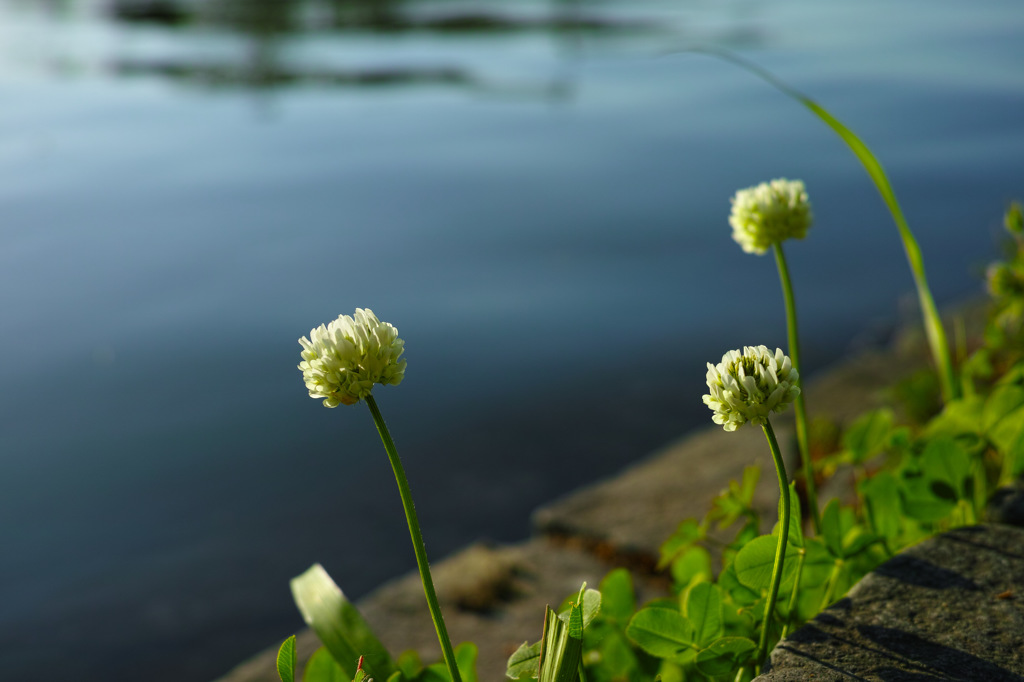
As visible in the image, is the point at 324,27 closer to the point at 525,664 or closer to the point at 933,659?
the point at 525,664

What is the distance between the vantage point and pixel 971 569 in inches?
40.8

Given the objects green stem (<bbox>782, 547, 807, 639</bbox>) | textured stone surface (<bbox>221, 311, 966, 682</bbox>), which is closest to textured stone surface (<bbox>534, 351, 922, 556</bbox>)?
textured stone surface (<bbox>221, 311, 966, 682</bbox>)

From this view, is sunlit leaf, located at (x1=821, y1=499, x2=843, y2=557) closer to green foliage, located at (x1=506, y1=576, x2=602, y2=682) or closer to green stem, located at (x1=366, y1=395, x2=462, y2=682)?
green foliage, located at (x1=506, y1=576, x2=602, y2=682)

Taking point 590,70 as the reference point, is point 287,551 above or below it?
below

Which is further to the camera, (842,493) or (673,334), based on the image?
(673,334)

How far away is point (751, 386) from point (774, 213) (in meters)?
0.49

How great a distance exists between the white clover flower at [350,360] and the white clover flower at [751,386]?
302mm

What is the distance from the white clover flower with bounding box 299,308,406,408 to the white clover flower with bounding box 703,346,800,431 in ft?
0.99

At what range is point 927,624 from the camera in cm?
93

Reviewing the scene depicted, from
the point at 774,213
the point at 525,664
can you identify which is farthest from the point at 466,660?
the point at 774,213

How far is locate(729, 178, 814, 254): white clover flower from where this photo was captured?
3.85ft

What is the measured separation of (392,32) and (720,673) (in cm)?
803

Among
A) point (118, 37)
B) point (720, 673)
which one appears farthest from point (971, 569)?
point (118, 37)

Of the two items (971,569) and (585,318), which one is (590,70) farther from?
(971,569)
